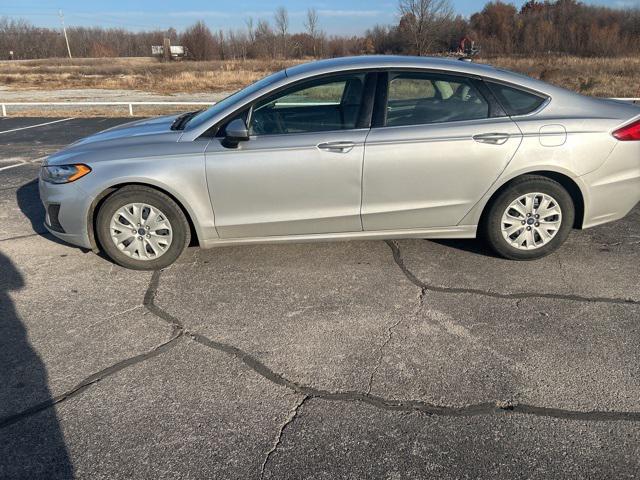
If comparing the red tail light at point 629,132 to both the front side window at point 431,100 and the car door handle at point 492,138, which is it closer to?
the car door handle at point 492,138

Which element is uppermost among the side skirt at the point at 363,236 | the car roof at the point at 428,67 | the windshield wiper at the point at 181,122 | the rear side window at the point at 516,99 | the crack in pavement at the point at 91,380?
the car roof at the point at 428,67

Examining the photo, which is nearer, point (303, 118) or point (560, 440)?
point (560, 440)

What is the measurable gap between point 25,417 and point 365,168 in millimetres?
2760

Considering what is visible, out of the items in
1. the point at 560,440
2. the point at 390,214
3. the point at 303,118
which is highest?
the point at 303,118

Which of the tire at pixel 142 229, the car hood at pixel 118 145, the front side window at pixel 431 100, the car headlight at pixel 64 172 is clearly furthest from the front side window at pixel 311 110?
the car headlight at pixel 64 172

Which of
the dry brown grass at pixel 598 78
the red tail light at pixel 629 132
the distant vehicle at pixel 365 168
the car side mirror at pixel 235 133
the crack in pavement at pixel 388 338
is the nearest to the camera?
the crack in pavement at pixel 388 338

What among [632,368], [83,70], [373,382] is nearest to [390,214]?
[373,382]

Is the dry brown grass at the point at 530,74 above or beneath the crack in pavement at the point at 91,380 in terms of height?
above

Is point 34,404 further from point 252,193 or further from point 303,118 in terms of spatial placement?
point 303,118

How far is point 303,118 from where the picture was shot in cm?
417

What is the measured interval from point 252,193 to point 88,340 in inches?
62.9

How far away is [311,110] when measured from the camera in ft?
14.1

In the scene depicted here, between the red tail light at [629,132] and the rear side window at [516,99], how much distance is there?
2.17 ft

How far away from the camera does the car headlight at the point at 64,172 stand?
4078 millimetres
